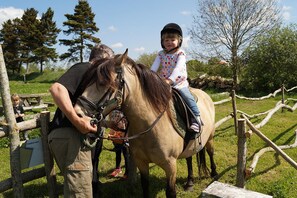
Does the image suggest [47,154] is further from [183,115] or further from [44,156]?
[183,115]

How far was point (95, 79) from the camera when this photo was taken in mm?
2412

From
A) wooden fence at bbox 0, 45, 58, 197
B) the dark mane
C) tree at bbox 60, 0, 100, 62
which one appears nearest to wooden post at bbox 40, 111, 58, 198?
wooden fence at bbox 0, 45, 58, 197

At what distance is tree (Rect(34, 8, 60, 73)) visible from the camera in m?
39.6

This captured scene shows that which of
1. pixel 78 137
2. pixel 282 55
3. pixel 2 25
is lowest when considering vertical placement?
pixel 78 137

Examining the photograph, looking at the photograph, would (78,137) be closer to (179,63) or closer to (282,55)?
(179,63)

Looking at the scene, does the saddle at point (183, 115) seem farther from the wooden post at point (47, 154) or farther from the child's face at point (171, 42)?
the wooden post at point (47, 154)

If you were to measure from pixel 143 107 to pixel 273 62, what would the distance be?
47.9 feet

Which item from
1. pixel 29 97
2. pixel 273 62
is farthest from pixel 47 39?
pixel 273 62

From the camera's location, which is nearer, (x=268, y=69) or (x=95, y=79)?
(x=95, y=79)

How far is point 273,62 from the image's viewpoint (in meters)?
15.5

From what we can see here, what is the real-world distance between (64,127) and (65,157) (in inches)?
11.9

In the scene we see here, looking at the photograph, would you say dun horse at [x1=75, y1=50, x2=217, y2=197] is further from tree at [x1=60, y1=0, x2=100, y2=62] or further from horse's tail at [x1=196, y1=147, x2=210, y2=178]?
tree at [x1=60, y1=0, x2=100, y2=62]

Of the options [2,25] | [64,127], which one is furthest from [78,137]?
[2,25]

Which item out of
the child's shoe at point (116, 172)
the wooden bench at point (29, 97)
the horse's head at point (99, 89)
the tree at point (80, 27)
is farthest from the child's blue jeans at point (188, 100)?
the tree at point (80, 27)
